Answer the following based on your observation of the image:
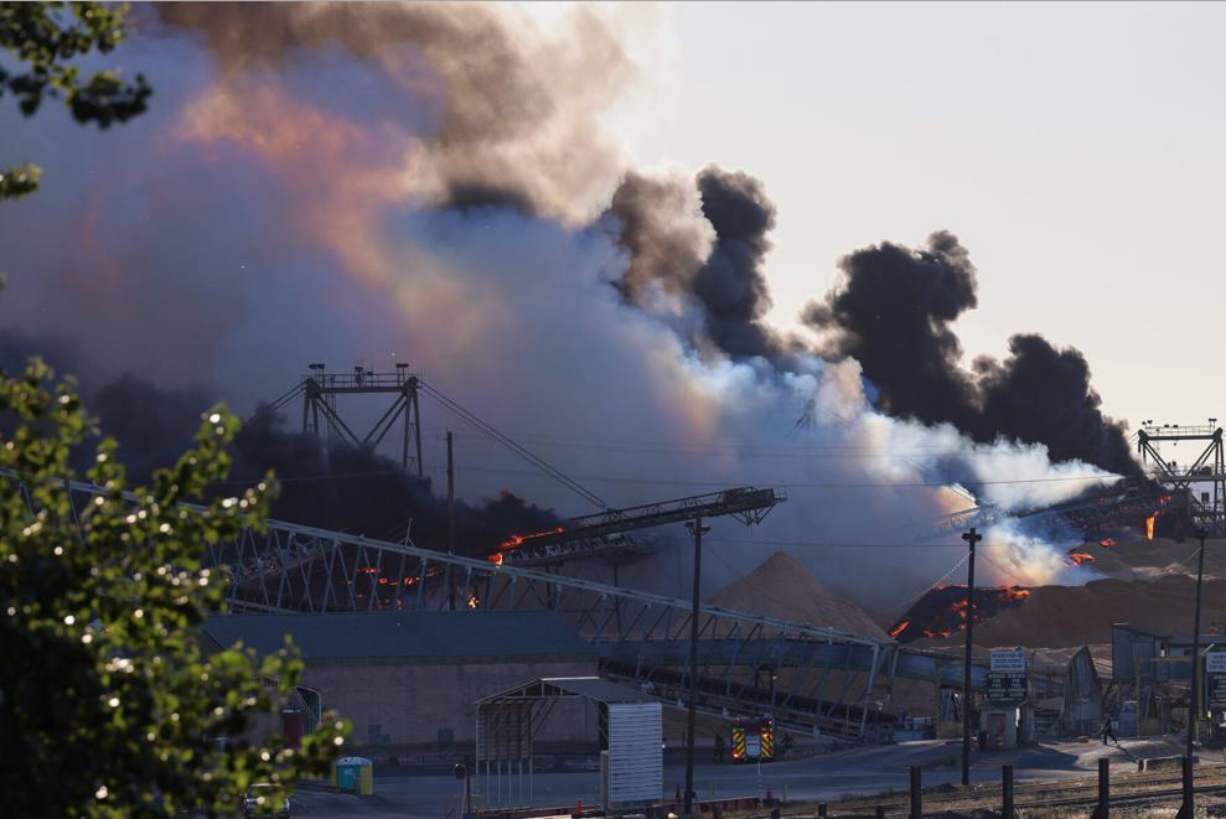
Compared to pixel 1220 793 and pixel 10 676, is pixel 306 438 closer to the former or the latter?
pixel 1220 793

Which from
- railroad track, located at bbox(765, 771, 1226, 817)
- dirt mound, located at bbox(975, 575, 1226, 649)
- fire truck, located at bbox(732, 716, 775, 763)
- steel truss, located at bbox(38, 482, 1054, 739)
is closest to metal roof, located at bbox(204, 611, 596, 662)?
steel truss, located at bbox(38, 482, 1054, 739)

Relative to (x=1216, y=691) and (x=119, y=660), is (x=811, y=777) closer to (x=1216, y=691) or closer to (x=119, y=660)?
(x=1216, y=691)

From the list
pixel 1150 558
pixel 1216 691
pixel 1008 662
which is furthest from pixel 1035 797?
pixel 1150 558

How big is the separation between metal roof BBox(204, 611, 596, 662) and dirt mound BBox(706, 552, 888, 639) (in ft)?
88.5

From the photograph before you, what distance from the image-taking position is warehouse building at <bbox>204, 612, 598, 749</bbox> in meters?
75.9

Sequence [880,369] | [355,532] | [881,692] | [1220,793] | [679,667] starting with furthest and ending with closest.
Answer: [880,369] → [355,532] → [881,692] → [679,667] → [1220,793]

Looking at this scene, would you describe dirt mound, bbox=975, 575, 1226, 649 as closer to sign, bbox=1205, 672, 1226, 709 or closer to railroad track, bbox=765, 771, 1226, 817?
sign, bbox=1205, 672, 1226, 709

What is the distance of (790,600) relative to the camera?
111938mm

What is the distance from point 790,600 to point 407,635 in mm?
37325

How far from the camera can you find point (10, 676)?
14664 millimetres

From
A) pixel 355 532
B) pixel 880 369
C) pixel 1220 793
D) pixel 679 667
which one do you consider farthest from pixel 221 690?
pixel 880 369

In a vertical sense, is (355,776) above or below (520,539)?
below

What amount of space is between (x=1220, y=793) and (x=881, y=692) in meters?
40.3

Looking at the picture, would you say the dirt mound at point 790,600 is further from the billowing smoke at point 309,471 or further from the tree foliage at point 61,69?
the tree foliage at point 61,69
